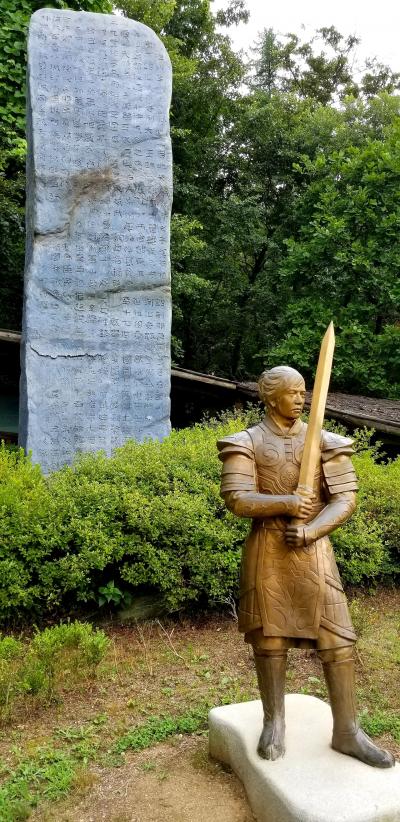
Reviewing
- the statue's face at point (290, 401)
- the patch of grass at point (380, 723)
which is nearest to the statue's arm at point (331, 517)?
the statue's face at point (290, 401)

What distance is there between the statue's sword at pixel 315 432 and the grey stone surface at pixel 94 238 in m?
4.55

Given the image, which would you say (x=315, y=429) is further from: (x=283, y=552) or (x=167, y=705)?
(x=167, y=705)

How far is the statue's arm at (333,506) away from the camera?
117 inches

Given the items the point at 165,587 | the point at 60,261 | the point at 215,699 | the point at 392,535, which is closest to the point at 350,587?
the point at 392,535

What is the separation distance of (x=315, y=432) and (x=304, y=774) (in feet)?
4.92

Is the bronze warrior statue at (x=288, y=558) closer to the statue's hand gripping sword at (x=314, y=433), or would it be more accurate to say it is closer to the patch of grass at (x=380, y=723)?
the statue's hand gripping sword at (x=314, y=433)

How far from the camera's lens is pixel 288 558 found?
3092 millimetres

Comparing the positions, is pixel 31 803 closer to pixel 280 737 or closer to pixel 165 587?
pixel 280 737

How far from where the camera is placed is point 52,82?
7.30 meters

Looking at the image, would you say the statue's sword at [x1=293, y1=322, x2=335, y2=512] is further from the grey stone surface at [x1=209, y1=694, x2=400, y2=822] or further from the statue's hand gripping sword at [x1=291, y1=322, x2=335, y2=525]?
the grey stone surface at [x1=209, y1=694, x2=400, y2=822]

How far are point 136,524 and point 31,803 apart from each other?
7.76 ft

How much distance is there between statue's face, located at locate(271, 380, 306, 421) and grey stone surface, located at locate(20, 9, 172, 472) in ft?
14.5

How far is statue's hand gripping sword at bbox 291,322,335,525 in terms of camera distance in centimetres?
301

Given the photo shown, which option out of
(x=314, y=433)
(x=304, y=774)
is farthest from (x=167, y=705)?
(x=314, y=433)
